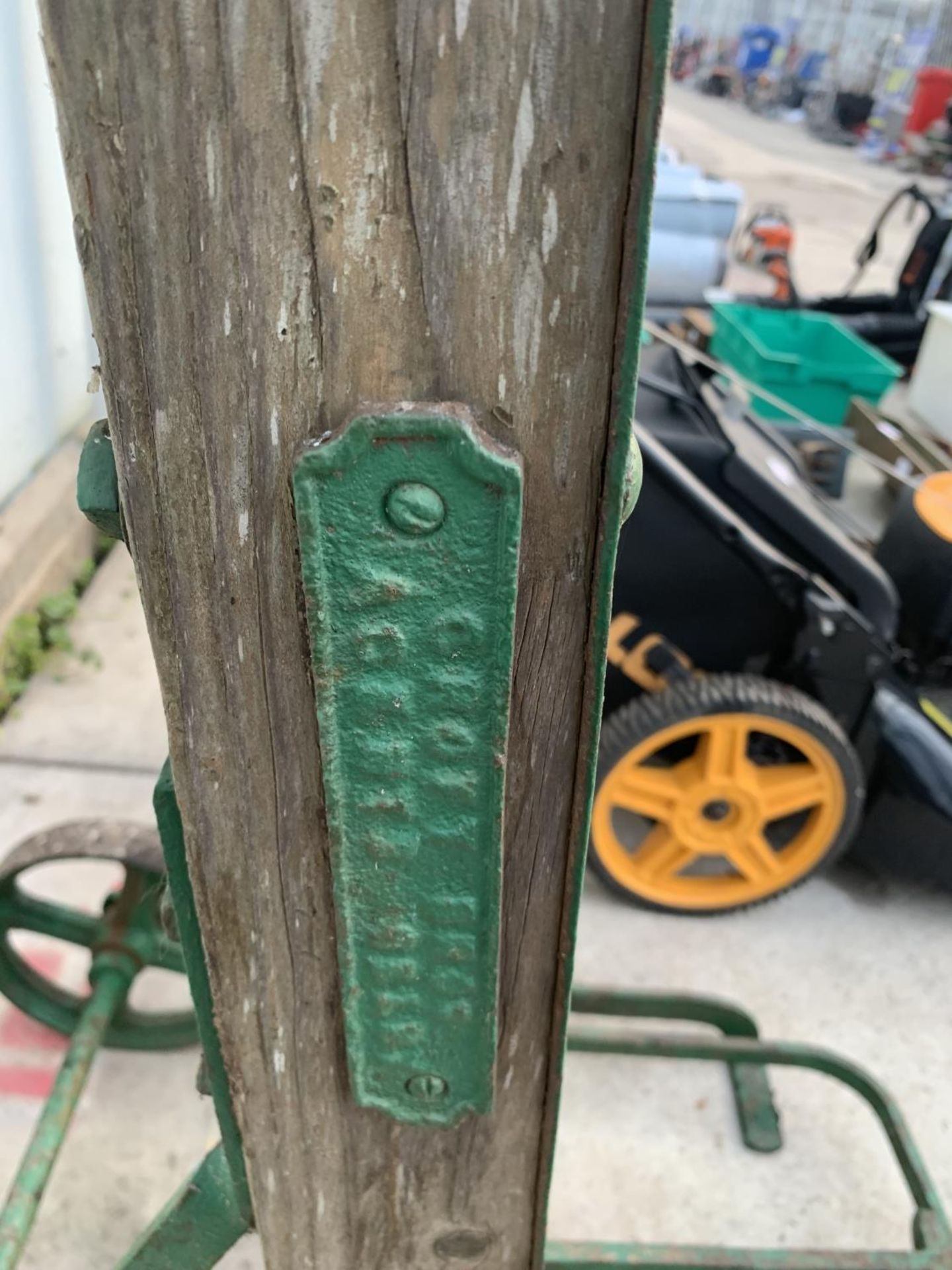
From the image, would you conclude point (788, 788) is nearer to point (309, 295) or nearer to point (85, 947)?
Result: point (85, 947)

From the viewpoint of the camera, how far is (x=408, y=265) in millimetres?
468

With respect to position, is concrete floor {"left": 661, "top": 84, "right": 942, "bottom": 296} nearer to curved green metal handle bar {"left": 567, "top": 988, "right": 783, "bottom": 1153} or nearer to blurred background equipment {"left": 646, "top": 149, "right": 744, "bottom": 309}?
blurred background equipment {"left": 646, "top": 149, "right": 744, "bottom": 309}

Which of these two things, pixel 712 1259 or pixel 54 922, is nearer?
pixel 712 1259

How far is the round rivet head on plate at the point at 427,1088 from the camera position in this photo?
763 mm

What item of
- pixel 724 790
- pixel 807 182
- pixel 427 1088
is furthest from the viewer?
Result: pixel 807 182

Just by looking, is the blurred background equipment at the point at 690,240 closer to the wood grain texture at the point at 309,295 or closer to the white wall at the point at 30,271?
the white wall at the point at 30,271

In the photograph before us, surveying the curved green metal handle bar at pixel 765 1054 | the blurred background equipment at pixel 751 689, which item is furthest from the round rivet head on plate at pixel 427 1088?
the blurred background equipment at pixel 751 689

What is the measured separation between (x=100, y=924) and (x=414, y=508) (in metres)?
1.26

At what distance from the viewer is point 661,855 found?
191 centimetres

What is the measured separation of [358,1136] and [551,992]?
8.7 inches

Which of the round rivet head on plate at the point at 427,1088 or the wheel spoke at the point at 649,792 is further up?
the round rivet head on plate at the point at 427,1088

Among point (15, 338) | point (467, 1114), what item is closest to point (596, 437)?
point (467, 1114)

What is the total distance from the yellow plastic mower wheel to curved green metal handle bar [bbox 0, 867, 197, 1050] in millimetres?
749

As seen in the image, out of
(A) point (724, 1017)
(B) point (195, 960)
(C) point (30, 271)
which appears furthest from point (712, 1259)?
(C) point (30, 271)
